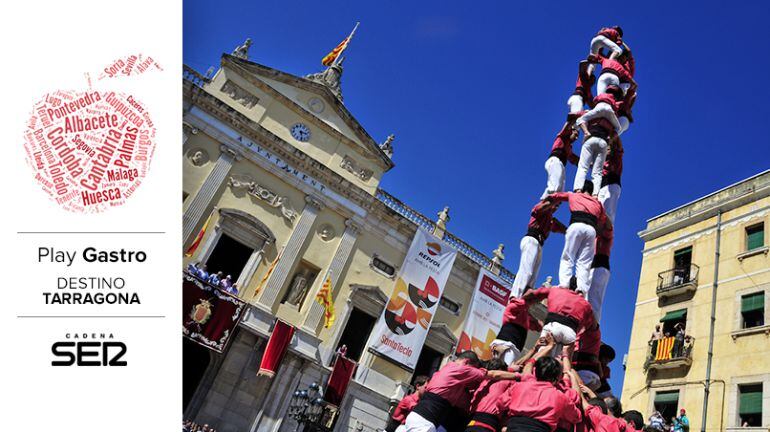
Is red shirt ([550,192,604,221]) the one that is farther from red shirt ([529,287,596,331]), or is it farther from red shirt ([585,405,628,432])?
red shirt ([585,405,628,432])

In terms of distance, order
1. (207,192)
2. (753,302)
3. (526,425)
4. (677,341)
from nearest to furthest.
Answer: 1. (526,425)
2. (753,302)
3. (677,341)
4. (207,192)

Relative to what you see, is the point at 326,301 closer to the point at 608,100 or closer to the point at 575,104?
the point at 575,104

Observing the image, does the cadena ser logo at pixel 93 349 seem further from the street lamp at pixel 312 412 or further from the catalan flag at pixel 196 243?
the catalan flag at pixel 196 243

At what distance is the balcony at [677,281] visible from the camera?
56.0 ft

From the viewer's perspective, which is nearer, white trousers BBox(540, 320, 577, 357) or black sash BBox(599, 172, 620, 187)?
white trousers BBox(540, 320, 577, 357)

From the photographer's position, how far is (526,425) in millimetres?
4078

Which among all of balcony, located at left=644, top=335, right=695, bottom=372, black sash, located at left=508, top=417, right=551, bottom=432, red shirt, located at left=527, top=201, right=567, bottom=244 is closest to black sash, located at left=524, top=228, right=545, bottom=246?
red shirt, located at left=527, top=201, right=567, bottom=244

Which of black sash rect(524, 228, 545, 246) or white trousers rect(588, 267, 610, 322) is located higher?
black sash rect(524, 228, 545, 246)

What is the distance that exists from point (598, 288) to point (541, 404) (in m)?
3.59

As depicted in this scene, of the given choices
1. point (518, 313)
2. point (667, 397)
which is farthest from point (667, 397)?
point (518, 313)

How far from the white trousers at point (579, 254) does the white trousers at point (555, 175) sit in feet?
4.87

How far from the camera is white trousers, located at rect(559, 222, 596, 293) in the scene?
6.45 metres

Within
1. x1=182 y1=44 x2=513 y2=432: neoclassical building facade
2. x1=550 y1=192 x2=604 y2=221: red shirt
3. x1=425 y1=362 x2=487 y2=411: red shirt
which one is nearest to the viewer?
x1=425 y1=362 x2=487 y2=411: red shirt

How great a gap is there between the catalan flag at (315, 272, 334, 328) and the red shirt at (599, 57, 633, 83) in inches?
509
